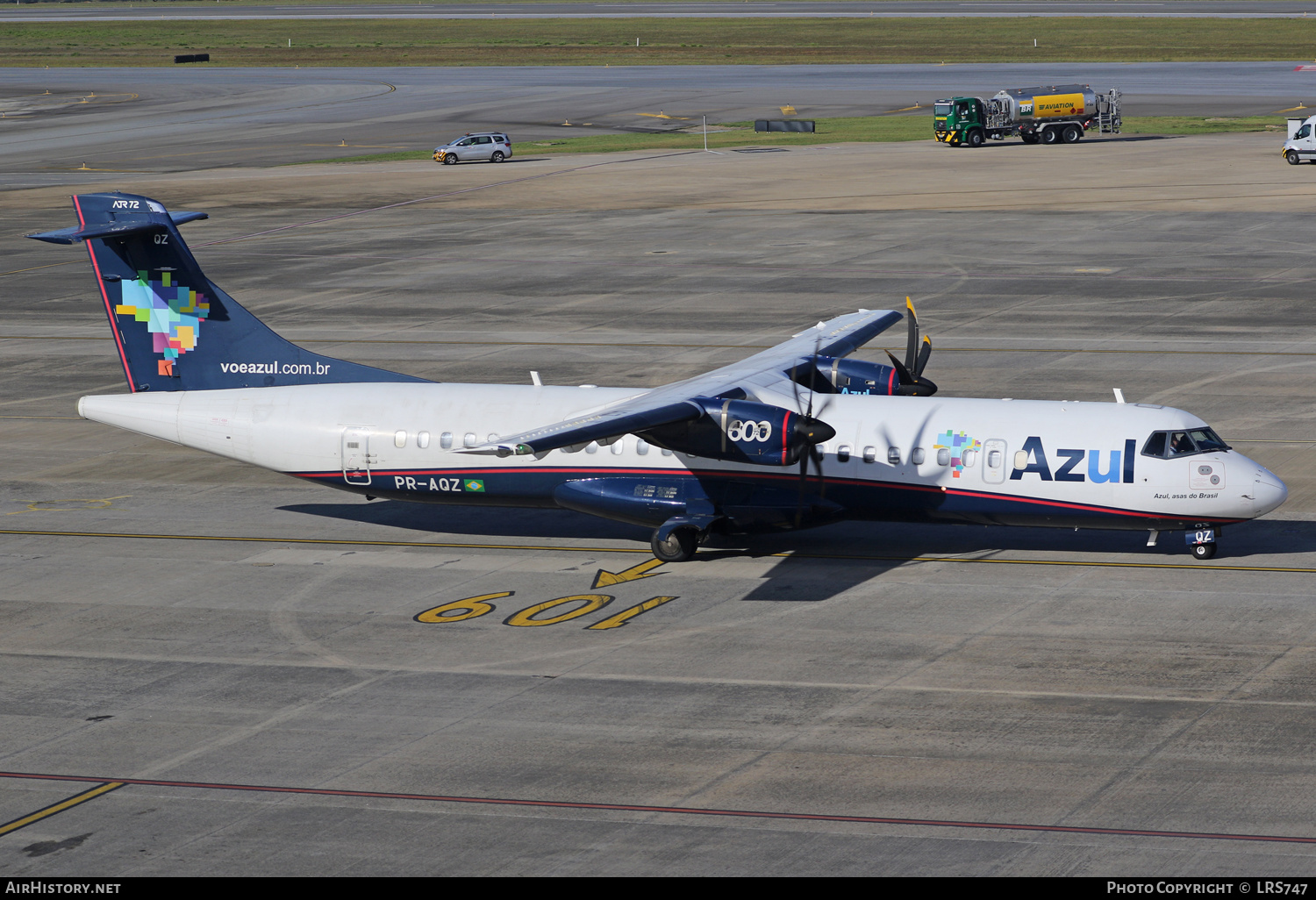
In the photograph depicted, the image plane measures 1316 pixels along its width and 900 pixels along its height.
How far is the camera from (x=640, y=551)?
31.0 metres

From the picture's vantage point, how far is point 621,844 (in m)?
18.2

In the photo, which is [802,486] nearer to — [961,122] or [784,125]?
[961,122]

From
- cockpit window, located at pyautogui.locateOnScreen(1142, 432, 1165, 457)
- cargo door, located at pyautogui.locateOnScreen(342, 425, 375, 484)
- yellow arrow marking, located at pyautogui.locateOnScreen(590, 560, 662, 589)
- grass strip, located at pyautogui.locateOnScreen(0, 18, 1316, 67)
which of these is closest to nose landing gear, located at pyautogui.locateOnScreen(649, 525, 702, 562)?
yellow arrow marking, located at pyautogui.locateOnScreen(590, 560, 662, 589)

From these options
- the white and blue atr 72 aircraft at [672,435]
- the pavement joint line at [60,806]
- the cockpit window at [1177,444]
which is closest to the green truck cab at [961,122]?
the white and blue atr 72 aircraft at [672,435]

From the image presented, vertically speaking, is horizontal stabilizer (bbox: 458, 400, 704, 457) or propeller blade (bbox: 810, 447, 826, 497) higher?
horizontal stabilizer (bbox: 458, 400, 704, 457)

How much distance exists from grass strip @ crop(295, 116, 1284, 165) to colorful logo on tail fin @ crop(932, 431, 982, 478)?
238 ft

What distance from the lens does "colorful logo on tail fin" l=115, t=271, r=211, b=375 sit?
1283 inches

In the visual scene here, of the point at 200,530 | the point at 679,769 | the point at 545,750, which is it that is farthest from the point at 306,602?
the point at 679,769

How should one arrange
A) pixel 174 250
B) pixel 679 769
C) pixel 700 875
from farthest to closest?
1. pixel 174 250
2. pixel 679 769
3. pixel 700 875

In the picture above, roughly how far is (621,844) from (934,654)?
26.3 ft

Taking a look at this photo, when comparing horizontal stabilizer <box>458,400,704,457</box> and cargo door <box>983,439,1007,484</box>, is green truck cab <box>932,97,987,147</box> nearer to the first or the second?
cargo door <box>983,439,1007,484</box>

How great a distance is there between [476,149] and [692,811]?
81629mm

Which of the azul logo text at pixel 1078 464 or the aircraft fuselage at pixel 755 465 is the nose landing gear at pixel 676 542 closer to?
the aircraft fuselage at pixel 755 465
